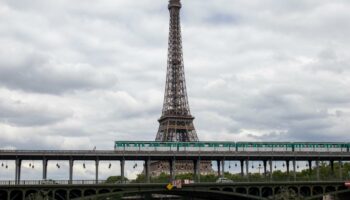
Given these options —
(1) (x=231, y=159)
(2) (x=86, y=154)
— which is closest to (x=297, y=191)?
(1) (x=231, y=159)

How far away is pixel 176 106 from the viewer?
16988 cm

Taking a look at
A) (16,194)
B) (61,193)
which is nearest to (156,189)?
(61,193)

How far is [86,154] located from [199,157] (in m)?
21.3

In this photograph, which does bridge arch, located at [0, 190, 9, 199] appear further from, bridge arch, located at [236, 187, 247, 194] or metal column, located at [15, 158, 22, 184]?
bridge arch, located at [236, 187, 247, 194]

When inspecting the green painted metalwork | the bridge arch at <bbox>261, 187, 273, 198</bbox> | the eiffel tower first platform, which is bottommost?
the bridge arch at <bbox>261, 187, 273, 198</bbox>

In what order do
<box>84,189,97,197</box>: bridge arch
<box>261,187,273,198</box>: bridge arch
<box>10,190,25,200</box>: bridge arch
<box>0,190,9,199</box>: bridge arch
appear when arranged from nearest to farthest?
<box>0,190,9,199</box>: bridge arch, <box>10,190,25,200</box>: bridge arch, <box>84,189,97,197</box>: bridge arch, <box>261,187,273,198</box>: bridge arch

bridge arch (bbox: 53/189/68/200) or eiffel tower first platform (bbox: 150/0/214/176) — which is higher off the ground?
eiffel tower first platform (bbox: 150/0/214/176)

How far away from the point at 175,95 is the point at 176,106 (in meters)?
3.61

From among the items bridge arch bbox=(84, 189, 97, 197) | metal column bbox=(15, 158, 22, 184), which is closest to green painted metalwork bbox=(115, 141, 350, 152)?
bridge arch bbox=(84, 189, 97, 197)

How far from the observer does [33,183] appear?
97.1 meters

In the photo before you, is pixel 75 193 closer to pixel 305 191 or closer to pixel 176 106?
pixel 305 191

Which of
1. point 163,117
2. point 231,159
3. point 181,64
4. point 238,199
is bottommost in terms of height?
point 238,199

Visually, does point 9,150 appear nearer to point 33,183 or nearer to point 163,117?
point 33,183

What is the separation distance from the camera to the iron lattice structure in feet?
539
